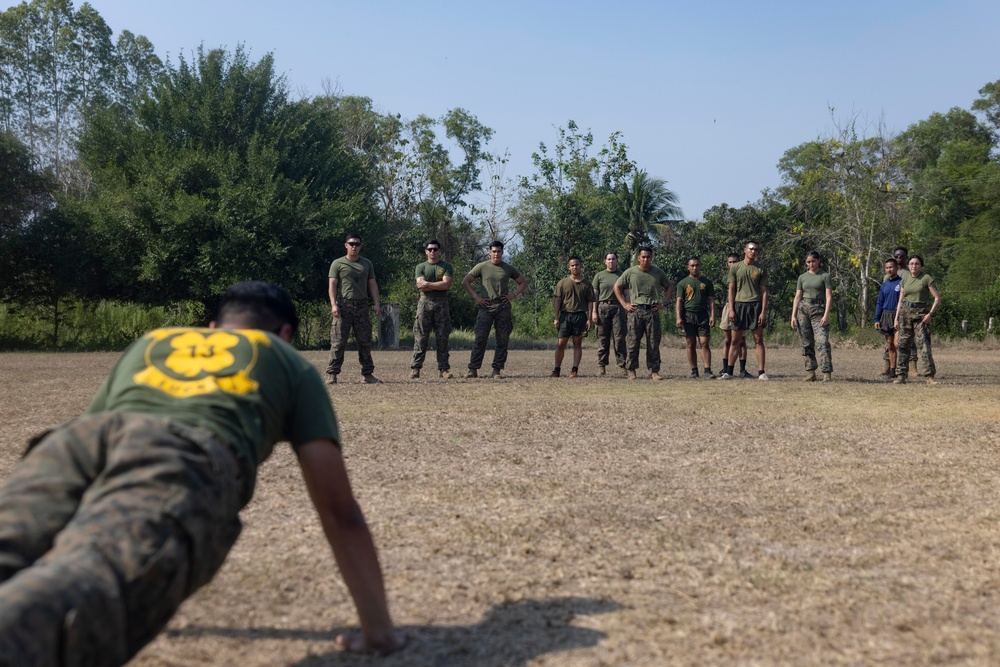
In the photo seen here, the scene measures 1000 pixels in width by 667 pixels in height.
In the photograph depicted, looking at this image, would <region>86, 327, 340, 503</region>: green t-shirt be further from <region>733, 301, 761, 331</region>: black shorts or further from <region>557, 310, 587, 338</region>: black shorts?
<region>733, 301, 761, 331</region>: black shorts

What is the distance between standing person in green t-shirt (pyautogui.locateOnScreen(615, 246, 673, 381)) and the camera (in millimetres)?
16000

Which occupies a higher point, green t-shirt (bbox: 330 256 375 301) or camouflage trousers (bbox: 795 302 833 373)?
green t-shirt (bbox: 330 256 375 301)

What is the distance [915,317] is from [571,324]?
5189 mm

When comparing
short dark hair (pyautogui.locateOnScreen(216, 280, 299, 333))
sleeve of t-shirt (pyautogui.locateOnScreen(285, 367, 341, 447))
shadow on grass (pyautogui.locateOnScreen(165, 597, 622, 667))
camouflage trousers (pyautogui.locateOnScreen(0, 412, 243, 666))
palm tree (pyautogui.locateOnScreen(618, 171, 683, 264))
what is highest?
palm tree (pyautogui.locateOnScreen(618, 171, 683, 264))

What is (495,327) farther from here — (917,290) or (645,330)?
(917,290)

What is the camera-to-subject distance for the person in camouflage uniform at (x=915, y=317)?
1523cm

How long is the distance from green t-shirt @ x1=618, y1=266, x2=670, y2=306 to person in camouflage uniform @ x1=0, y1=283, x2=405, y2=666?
12755 millimetres

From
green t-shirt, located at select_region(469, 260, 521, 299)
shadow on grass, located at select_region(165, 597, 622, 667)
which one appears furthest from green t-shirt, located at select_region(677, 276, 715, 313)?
shadow on grass, located at select_region(165, 597, 622, 667)

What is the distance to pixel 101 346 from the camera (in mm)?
29453

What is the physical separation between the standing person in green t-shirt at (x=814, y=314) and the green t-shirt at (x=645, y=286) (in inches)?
80.9

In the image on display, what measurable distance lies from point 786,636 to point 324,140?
32.3 meters

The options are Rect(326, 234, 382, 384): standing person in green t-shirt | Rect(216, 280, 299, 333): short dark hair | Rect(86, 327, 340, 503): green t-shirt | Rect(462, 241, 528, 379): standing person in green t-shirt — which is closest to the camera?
Rect(86, 327, 340, 503): green t-shirt

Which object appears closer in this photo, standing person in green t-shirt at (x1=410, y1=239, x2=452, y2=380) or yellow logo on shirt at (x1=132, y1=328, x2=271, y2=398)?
yellow logo on shirt at (x1=132, y1=328, x2=271, y2=398)

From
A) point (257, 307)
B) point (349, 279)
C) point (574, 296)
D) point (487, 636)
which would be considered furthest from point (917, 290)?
point (257, 307)
